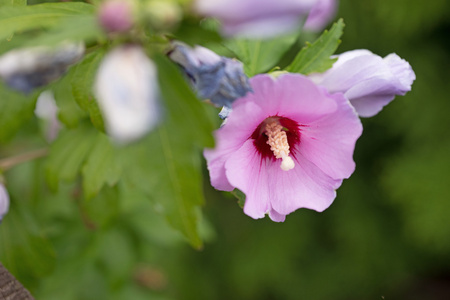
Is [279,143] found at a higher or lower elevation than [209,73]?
lower

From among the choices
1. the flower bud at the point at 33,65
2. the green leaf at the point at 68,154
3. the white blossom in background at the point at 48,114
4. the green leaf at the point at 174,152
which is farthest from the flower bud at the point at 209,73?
the white blossom in background at the point at 48,114

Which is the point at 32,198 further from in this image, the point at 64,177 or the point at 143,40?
the point at 143,40

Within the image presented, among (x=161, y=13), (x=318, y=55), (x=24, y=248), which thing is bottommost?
(x=24, y=248)

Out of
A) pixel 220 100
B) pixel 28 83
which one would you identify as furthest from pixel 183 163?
pixel 28 83

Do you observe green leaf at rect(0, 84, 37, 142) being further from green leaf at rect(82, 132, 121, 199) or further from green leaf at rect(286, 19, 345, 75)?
green leaf at rect(286, 19, 345, 75)

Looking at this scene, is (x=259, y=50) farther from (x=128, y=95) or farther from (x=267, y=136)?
(x=128, y=95)

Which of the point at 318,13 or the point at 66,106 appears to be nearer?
the point at 318,13

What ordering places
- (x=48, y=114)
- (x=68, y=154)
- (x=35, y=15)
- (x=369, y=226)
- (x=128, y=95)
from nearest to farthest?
(x=128, y=95), (x=35, y=15), (x=68, y=154), (x=48, y=114), (x=369, y=226)

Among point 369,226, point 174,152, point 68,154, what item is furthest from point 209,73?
point 369,226
